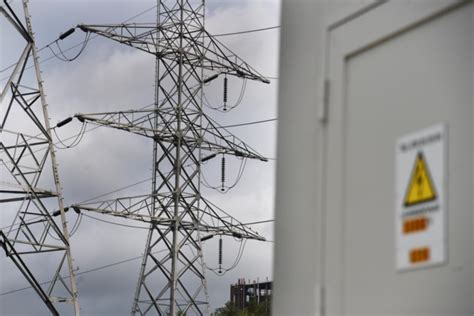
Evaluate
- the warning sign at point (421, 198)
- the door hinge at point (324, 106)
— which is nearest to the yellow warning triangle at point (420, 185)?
the warning sign at point (421, 198)

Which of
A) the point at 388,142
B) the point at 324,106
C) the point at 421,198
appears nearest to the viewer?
the point at 421,198

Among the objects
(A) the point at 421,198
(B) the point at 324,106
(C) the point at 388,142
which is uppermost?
(B) the point at 324,106

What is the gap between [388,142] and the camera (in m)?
2.90

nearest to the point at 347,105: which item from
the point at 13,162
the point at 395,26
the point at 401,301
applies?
the point at 395,26

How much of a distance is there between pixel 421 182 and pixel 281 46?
101 centimetres

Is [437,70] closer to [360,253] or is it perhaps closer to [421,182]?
A: [421,182]

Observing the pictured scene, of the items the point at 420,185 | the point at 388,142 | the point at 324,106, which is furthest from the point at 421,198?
the point at 324,106

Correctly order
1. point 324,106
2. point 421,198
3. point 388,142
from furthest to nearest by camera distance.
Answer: point 324,106 → point 388,142 → point 421,198

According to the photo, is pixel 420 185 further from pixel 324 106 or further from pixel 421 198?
pixel 324 106

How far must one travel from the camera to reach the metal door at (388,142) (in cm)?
263

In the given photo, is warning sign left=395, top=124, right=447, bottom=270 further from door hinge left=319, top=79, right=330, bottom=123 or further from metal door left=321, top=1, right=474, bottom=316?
Answer: door hinge left=319, top=79, right=330, bottom=123

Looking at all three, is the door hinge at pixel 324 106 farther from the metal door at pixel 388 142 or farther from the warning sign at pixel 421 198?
the warning sign at pixel 421 198

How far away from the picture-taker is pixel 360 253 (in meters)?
2.93

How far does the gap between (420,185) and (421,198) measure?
4 centimetres
